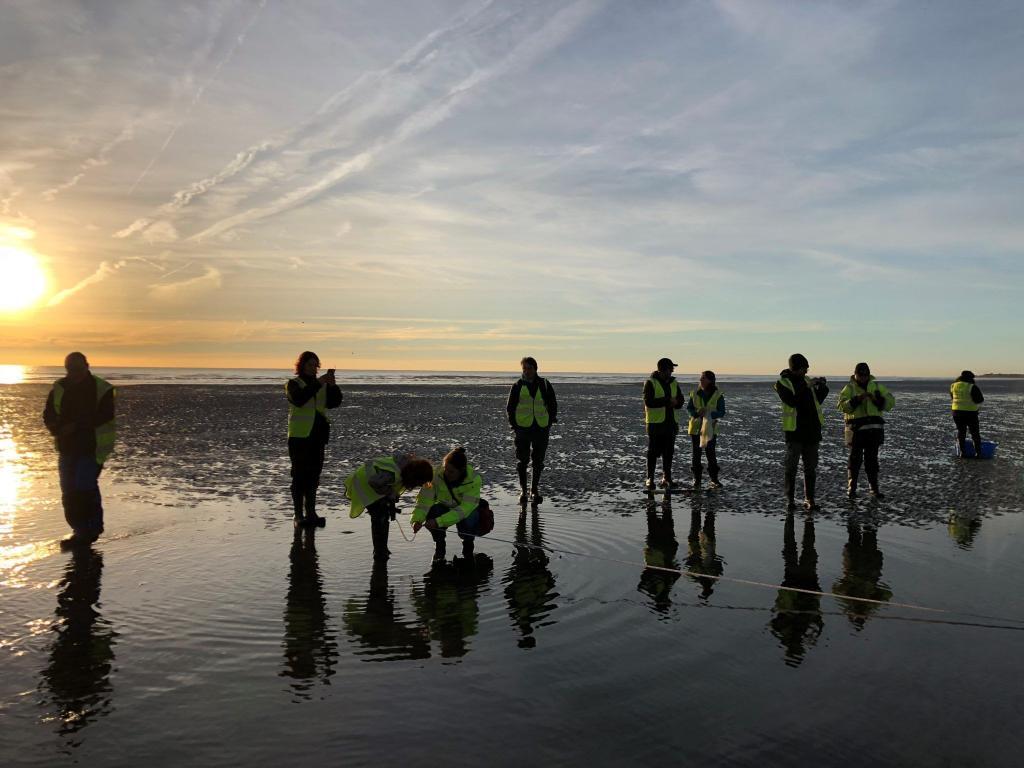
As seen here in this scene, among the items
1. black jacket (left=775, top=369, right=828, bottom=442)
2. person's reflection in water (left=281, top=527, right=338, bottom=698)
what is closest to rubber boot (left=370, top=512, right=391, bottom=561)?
person's reflection in water (left=281, top=527, right=338, bottom=698)

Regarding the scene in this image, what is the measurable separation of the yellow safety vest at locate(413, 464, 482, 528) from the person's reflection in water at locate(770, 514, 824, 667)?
9.88 feet

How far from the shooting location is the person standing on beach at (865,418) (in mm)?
10820

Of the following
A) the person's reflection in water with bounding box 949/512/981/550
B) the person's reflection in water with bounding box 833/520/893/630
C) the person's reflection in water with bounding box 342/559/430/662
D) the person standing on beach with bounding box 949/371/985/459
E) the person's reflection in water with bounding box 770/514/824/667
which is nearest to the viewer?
the person's reflection in water with bounding box 342/559/430/662

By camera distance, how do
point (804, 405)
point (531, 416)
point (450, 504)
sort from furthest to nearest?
point (531, 416) → point (804, 405) → point (450, 504)

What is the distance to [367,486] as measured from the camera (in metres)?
6.96

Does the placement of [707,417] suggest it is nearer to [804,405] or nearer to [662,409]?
[662,409]

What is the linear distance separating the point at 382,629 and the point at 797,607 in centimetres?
323

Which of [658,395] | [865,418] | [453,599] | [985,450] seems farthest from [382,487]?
[985,450]

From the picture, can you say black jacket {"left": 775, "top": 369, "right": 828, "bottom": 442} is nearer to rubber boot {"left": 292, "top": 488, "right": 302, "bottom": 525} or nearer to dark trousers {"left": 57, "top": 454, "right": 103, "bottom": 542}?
rubber boot {"left": 292, "top": 488, "right": 302, "bottom": 525}

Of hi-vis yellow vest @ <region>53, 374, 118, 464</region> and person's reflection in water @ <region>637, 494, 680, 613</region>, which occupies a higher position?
hi-vis yellow vest @ <region>53, 374, 118, 464</region>

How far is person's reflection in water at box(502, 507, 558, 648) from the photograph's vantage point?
522cm

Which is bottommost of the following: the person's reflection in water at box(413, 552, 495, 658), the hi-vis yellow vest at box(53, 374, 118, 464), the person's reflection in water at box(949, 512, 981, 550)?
the person's reflection in water at box(413, 552, 495, 658)

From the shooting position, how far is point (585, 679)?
4.26 metres

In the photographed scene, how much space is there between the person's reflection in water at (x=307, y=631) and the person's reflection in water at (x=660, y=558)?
252 centimetres
